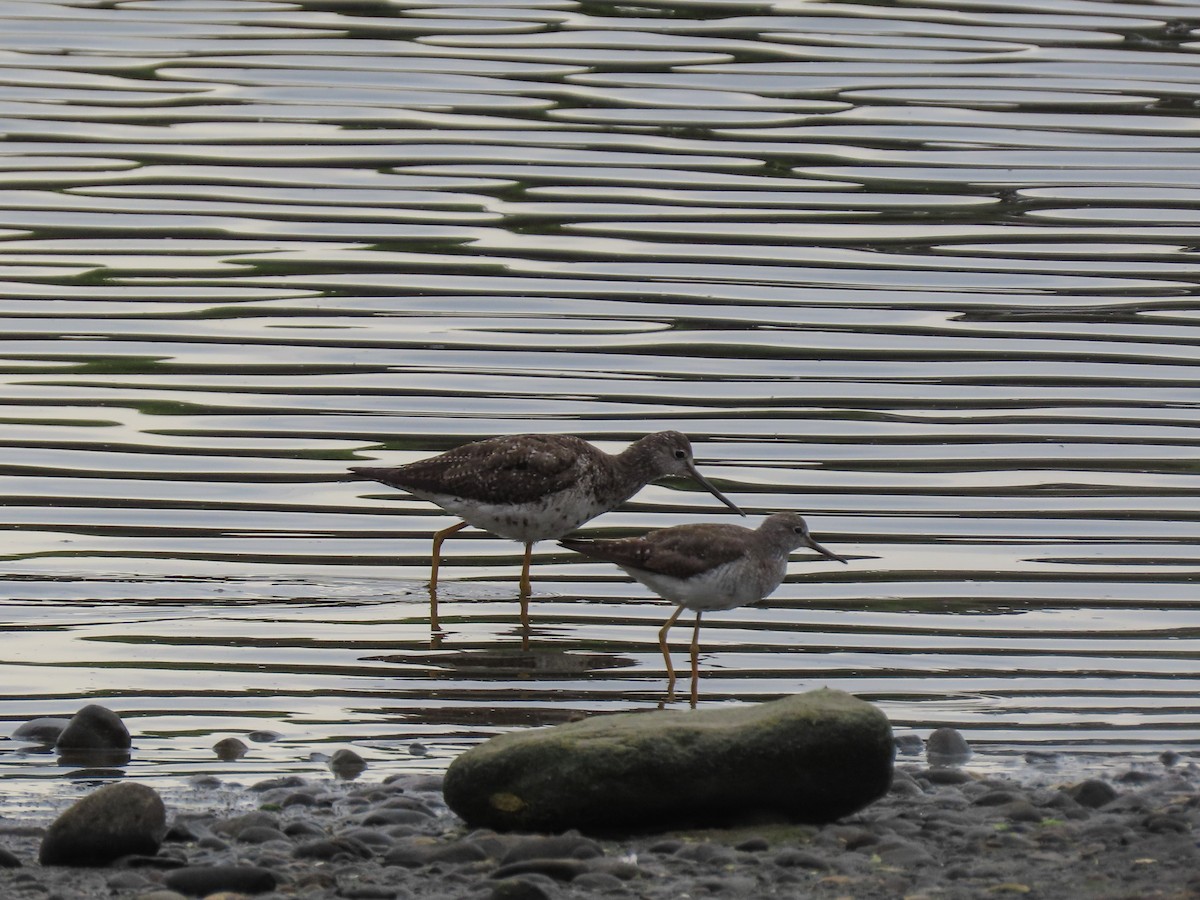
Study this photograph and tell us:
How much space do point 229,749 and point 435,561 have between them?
2.70 meters

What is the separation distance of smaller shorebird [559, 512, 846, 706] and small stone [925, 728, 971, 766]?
4.33ft

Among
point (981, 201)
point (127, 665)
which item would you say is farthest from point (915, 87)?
point (127, 665)

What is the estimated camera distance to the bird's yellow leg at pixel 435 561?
11508 mm

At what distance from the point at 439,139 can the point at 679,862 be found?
11856 mm

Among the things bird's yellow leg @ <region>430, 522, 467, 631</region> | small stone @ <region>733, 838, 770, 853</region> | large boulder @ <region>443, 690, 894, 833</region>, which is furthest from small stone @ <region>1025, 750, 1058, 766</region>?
bird's yellow leg @ <region>430, 522, 467, 631</region>

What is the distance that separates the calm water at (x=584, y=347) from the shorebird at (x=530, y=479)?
0.39 meters

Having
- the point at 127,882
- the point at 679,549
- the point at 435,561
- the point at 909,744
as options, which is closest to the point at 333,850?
the point at 127,882

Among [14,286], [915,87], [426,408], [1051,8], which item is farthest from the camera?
[1051,8]

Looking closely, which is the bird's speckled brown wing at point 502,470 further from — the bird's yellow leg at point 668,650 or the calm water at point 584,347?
the bird's yellow leg at point 668,650

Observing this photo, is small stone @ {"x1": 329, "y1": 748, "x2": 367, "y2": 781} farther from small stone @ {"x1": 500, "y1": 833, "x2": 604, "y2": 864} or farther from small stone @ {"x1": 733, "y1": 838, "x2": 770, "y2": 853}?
small stone @ {"x1": 733, "y1": 838, "x2": 770, "y2": 853}

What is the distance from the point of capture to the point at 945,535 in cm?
1228

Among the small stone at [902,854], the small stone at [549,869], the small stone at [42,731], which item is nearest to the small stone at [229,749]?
the small stone at [42,731]

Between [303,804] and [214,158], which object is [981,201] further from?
[303,804]

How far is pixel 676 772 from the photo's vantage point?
8445 mm
